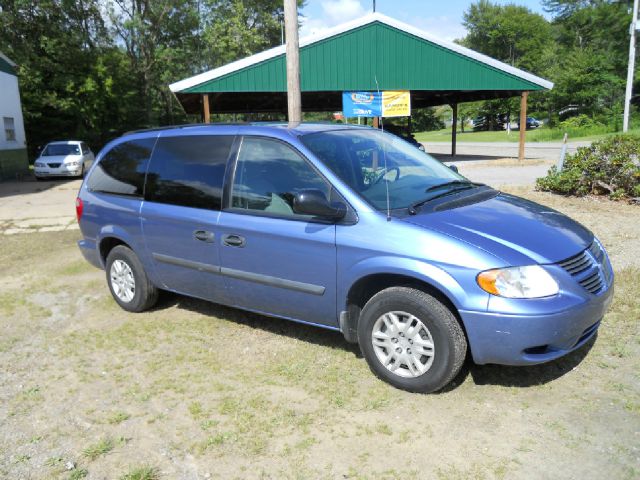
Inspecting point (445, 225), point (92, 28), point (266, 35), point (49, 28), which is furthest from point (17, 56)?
point (266, 35)

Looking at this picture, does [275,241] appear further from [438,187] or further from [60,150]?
[60,150]

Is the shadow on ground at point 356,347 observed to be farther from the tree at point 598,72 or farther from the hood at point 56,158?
the tree at point 598,72

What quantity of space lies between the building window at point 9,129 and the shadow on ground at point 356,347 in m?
20.2

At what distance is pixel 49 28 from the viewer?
29.6 metres

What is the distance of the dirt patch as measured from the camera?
9.66ft

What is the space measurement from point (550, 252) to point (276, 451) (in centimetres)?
202

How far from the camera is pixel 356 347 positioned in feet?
14.3

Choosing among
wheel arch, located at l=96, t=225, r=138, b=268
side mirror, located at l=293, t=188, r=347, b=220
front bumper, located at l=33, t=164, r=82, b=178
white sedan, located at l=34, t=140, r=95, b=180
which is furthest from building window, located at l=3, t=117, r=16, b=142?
side mirror, located at l=293, t=188, r=347, b=220

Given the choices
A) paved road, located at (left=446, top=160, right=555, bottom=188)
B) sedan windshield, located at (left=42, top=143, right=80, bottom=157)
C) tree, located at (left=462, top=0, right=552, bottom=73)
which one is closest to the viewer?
paved road, located at (left=446, top=160, right=555, bottom=188)

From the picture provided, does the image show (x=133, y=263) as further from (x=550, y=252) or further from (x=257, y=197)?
(x=550, y=252)

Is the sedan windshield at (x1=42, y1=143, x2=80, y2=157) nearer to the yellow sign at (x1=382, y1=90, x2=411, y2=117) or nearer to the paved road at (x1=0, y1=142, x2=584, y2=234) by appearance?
the paved road at (x1=0, y1=142, x2=584, y2=234)

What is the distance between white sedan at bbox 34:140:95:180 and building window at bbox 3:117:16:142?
2.09 meters

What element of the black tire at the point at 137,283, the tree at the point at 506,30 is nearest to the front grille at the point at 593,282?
the black tire at the point at 137,283

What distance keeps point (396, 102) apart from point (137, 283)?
1550 centimetres
